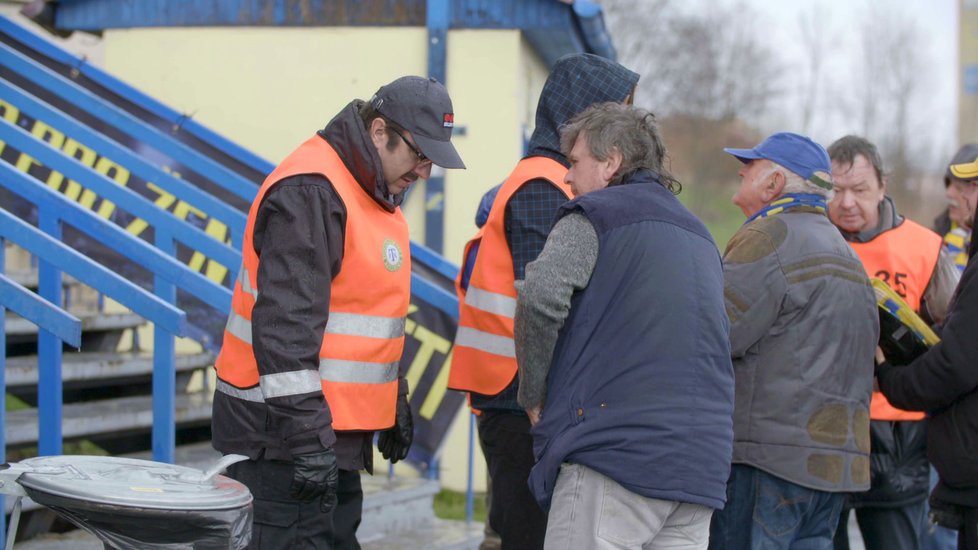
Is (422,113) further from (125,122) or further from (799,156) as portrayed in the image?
(125,122)

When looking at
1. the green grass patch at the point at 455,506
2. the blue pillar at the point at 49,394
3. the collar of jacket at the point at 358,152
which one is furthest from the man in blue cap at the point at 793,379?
the green grass patch at the point at 455,506

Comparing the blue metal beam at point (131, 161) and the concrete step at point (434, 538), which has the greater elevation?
the blue metal beam at point (131, 161)

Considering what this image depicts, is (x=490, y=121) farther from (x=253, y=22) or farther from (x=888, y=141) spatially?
(x=888, y=141)

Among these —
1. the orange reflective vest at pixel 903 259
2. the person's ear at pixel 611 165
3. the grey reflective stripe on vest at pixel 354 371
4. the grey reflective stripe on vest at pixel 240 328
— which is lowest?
the grey reflective stripe on vest at pixel 354 371

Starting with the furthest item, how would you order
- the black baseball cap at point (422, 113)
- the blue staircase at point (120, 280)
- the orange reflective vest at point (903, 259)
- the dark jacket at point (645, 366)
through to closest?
the orange reflective vest at point (903, 259) < the blue staircase at point (120, 280) < the black baseball cap at point (422, 113) < the dark jacket at point (645, 366)

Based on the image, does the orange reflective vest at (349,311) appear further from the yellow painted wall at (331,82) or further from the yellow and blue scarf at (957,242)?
the yellow and blue scarf at (957,242)

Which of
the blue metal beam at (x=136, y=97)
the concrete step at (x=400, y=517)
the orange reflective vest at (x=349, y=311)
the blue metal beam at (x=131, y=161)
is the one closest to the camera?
the orange reflective vest at (x=349, y=311)

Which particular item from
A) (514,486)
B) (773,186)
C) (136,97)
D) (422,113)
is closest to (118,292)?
(422,113)

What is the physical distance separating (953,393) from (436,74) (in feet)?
14.5

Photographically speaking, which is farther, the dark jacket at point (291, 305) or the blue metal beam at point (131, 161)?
the blue metal beam at point (131, 161)

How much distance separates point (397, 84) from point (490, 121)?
4.09m

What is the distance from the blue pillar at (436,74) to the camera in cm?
726

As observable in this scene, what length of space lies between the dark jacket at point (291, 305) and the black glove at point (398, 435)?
1.49 ft

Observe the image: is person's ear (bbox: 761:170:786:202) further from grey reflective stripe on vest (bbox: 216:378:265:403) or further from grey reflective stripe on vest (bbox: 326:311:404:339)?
grey reflective stripe on vest (bbox: 216:378:265:403)
